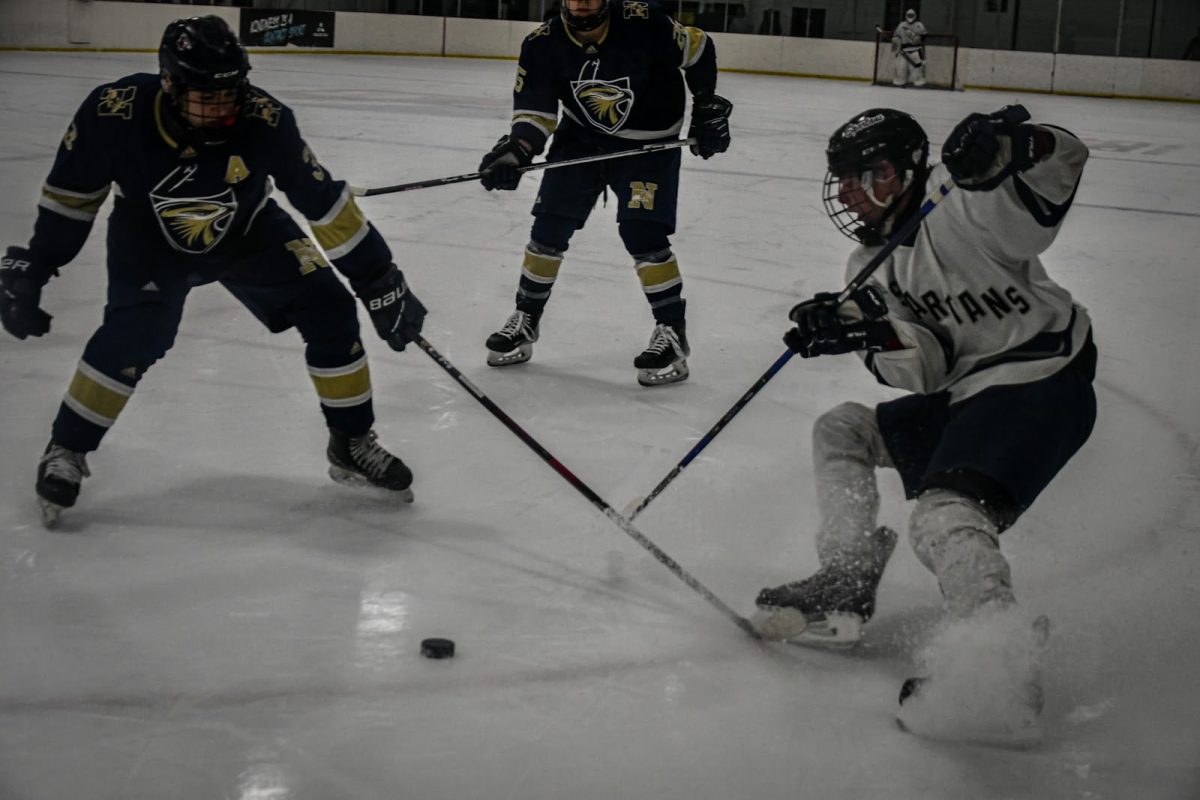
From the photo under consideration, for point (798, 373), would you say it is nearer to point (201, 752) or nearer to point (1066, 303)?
point (1066, 303)

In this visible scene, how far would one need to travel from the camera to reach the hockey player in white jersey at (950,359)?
1988 millimetres

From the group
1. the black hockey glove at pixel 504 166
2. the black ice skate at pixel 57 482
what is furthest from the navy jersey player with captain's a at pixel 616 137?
the black ice skate at pixel 57 482

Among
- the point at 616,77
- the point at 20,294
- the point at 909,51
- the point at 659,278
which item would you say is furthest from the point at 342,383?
the point at 909,51

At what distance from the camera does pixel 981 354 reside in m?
2.16

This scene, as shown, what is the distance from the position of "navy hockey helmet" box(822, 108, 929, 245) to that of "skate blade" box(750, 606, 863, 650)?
0.63 metres

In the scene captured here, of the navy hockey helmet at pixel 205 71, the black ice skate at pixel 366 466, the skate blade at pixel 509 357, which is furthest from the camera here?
the skate blade at pixel 509 357

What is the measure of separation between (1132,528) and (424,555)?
1.46 meters

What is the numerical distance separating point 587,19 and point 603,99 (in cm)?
25

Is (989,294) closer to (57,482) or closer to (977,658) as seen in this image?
(977,658)

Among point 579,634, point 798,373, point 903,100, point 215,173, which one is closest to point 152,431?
point 215,173

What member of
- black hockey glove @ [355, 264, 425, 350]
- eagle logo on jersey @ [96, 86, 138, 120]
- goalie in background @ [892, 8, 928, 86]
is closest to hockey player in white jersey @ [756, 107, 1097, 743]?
black hockey glove @ [355, 264, 425, 350]

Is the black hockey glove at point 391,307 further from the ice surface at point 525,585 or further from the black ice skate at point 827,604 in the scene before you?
the black ice skate at point 827,604

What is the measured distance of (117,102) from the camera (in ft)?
8.24

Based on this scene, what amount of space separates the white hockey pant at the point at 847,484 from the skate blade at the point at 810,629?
117 millimetres
